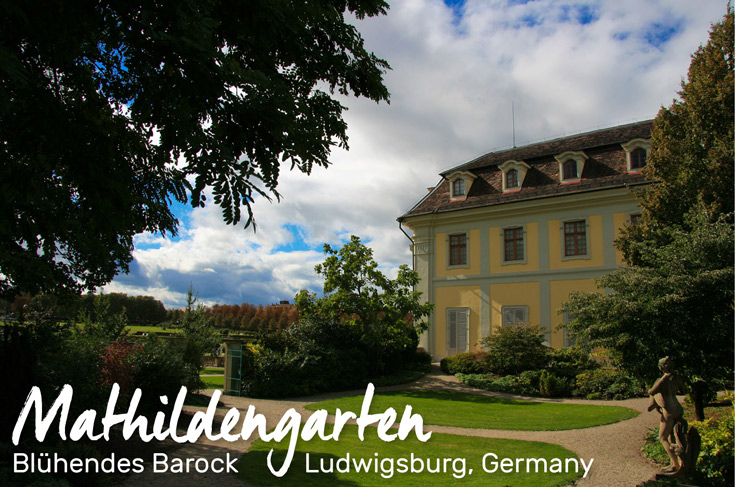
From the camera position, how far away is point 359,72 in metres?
6.49

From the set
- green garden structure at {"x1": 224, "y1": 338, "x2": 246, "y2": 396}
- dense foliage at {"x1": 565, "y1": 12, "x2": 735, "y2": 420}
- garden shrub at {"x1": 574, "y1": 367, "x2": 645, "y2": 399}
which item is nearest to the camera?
dense foliage at {"x1": 565, "y1": 12, "x2": 735, "y2": 420}

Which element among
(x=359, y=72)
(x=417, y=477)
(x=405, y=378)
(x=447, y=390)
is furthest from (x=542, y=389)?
(x=359, y=72)

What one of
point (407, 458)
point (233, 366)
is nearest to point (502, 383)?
point (233, 366)

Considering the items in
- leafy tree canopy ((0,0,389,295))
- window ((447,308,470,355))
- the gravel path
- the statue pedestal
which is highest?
leafy tree canopy ((0,0,389,295))

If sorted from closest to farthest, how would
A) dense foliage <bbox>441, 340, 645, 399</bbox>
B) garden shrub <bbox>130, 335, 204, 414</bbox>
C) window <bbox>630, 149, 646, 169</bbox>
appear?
garden shrub <bbox>130, 335, 204, 414</bbox>, dense foliage <bbox>441, 340, 645, 399</bbox>, window <bbox>630, 149, 646, 169</bbox>

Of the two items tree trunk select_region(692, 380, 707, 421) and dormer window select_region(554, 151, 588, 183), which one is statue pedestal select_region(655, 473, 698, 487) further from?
dormer window select_region(554, 151, 588, 183)

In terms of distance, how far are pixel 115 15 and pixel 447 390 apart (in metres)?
17.6

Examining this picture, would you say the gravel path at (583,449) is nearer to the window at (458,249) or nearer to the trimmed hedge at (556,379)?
the trimmed hedge at (556,379)

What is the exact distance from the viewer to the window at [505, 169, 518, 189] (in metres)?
26.8

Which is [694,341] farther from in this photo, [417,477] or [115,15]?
[115,15]

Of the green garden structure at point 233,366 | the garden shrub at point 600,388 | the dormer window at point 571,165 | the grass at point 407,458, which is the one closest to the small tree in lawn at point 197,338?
the green garden structure at point 233,366

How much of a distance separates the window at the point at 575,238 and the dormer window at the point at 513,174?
3.49 meters

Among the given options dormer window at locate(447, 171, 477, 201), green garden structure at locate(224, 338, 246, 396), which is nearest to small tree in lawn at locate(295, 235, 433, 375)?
green garden structure at locate(224, 338, 246, 396)

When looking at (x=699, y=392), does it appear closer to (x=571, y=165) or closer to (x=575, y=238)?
(x=575, y=238)
